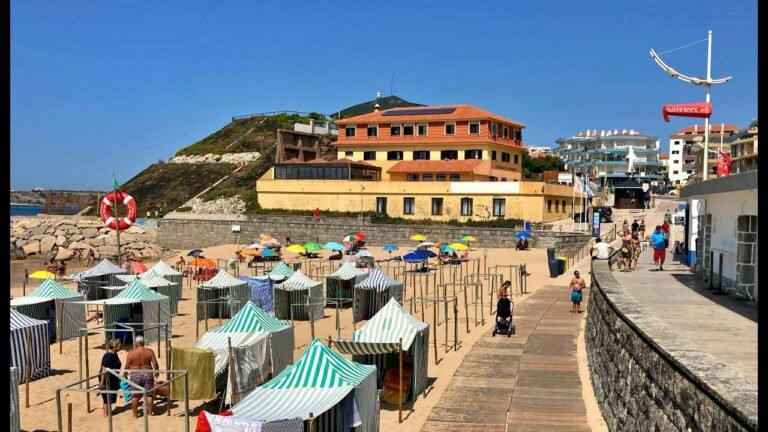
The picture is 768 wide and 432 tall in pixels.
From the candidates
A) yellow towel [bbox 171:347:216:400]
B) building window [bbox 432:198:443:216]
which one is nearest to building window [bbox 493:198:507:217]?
building window [bbox 432:198:443:216]

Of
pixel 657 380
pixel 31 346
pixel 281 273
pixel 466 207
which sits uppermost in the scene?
pixel 466 207

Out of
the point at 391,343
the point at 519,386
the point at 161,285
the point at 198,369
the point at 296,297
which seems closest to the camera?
the point at 198,369

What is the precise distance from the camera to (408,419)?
39.4 ft

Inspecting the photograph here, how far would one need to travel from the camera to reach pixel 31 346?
14.6 metres

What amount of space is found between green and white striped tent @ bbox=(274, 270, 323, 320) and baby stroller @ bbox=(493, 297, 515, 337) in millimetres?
6973

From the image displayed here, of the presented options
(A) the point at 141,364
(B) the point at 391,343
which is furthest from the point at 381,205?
(A) the point at 141,364

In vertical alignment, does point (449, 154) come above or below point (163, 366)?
above

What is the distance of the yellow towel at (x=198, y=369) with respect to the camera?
12.1 metres

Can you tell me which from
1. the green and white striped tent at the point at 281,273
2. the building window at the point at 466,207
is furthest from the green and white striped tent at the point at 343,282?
the building window at the point at 466,207

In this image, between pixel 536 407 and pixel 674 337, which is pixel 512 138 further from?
pixel 674 337

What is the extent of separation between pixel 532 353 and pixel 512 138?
1722 inches

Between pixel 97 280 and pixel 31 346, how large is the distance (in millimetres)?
11730

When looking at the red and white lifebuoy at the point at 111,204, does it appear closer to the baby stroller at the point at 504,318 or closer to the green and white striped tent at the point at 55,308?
the green and white striped tent at the point at 55,308

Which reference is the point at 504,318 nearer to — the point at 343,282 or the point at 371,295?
the point at 371,295
